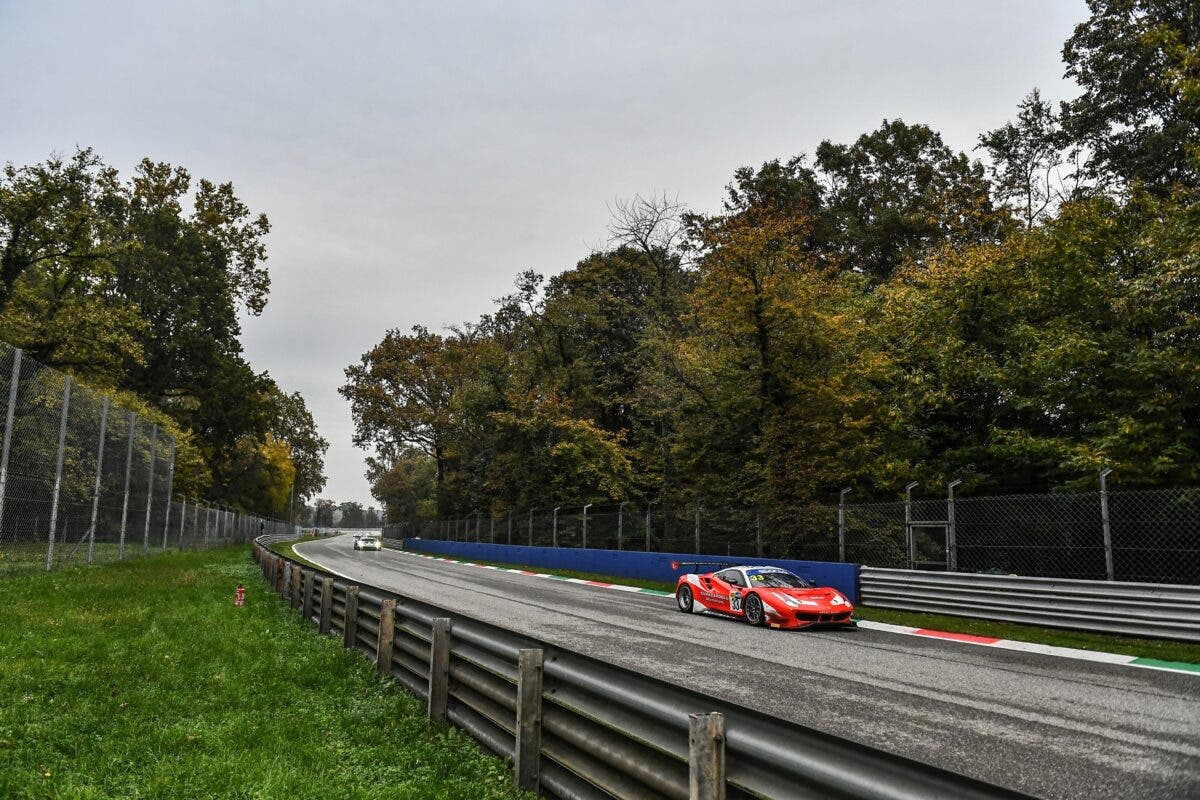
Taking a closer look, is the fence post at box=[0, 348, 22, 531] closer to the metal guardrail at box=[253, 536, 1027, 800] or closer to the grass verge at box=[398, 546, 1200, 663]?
the metal guardrail at box=[253, 536, 1027, 800]

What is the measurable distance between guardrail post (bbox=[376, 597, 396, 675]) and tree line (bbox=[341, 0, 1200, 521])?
1526cm

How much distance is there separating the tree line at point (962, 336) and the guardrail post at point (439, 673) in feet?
50.0

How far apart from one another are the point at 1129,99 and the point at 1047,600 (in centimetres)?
2767

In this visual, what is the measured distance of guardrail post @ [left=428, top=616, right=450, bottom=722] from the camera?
566cm

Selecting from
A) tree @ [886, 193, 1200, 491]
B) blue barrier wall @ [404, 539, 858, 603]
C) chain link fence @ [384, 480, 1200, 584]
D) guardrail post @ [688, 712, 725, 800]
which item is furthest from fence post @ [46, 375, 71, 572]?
tree @ [886, 193, 1200, 491]

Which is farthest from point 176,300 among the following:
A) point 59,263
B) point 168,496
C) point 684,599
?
point 684,599

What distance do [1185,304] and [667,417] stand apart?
17792 mm

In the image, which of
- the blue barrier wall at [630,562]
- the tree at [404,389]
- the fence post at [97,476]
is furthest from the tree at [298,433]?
the fence post at [97,476]

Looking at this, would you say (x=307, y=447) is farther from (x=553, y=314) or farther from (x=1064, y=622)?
(x=1064, y=622)

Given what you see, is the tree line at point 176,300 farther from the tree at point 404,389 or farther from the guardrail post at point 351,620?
→ the guardrail post at point 351,620

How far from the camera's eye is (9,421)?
39.2 feet

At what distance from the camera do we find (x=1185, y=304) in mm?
20156

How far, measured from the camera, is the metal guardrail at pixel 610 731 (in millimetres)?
2256

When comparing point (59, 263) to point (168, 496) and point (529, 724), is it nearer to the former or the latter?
point (168, 496)
